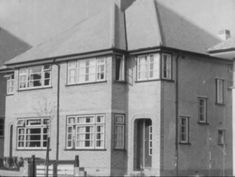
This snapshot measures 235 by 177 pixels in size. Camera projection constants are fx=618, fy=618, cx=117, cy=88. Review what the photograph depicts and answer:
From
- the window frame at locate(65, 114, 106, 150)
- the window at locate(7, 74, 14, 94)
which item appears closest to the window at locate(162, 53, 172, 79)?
the window frame at locate(65, 114, 106, 150)

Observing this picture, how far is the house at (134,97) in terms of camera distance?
36125 millimetres

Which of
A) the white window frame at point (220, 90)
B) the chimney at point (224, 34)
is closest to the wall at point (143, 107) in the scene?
the white window frame at point (220, 90)

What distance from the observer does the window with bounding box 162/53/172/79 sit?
35912 millimetres

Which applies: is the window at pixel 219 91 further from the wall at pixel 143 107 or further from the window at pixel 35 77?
the window at pixel 35 77

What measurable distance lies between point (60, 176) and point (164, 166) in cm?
601

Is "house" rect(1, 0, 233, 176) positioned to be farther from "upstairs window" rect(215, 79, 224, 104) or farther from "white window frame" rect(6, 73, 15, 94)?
"white window frame" rect(6, 73, 15, 94)

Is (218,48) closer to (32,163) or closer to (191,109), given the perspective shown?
(191,109)

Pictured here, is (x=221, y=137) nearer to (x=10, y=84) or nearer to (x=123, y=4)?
(x=123, y=4)

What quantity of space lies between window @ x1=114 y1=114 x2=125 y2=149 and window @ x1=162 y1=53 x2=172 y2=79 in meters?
3.69

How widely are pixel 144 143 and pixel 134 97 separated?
9.41ft

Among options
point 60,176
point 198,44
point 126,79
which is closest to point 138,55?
point 126,79

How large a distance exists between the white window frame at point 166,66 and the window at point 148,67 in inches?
13.6

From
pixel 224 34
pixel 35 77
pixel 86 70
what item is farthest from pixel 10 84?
pixel 224 34

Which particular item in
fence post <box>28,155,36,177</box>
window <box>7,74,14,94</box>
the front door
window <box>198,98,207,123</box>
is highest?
window <box>7,74,14,94</box>
